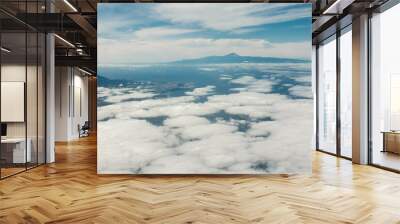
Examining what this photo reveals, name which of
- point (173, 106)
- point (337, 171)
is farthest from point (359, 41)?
point (173, 106)

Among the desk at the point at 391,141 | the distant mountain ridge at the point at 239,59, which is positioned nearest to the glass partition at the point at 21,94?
the distant mountain ridge at the point at 239,59

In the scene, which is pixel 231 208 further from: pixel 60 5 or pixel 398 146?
pixel 60 5

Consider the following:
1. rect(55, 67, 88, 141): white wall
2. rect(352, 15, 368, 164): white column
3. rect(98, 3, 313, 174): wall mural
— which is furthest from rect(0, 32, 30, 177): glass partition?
rect(55, 67, 88, 141): white wall

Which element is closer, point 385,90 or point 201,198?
point 201,198

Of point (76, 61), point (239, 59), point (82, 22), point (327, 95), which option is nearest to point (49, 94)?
point (82, 22)

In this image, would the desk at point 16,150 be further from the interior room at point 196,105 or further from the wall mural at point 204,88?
the wall mural at point 204,88

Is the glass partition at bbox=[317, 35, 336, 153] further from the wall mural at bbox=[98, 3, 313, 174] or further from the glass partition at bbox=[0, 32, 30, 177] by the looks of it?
the glass partition at bbox=[0, 32, 30, 177]

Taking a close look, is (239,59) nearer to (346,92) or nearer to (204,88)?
(204,88)
